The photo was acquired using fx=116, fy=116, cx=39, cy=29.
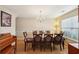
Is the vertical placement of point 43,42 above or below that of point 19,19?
below

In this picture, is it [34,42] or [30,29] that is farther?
[30,29]

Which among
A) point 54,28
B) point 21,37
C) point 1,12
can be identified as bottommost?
point 21,37

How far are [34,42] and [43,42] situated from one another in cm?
41

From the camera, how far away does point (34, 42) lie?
206 inches

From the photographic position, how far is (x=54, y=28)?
975 centimetres
